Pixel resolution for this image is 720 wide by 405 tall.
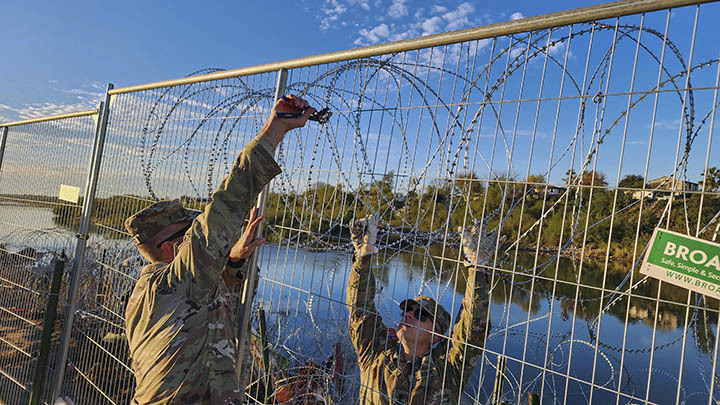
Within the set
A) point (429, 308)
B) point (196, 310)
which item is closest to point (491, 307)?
point (429, 308)

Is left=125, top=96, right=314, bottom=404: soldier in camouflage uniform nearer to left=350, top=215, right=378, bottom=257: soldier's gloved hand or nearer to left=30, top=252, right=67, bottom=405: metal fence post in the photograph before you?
left=350, top=215, right=378, bottom=257: soldier's gloved hand

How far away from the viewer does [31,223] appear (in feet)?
15.2

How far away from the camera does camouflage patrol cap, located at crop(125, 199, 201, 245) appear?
224 centimetres

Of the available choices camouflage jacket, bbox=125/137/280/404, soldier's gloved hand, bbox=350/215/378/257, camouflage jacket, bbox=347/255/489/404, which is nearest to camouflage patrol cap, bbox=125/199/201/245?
camouflage jacket, bbox=125/137/280/404

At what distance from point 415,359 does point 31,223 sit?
4.37m

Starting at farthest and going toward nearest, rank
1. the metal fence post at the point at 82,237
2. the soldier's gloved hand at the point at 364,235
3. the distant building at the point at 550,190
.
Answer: the metal fence post at the point at 82,237 → the soldier's gloved hand at the point at 364,235 → the distant building at the point at 550,190

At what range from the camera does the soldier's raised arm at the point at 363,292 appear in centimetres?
255

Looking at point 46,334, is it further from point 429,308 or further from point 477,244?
point 477,244

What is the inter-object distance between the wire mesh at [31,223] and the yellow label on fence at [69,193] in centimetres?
3

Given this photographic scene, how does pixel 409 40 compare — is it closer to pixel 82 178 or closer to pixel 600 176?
pixel 600 176

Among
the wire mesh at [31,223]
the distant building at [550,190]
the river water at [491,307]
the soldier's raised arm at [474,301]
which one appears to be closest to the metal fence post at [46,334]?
the wire mesh at [31,223]

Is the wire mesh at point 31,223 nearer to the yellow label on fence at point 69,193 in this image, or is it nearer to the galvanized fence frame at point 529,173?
the yellow label on fence at point 69,193

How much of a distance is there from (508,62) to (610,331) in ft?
43.8

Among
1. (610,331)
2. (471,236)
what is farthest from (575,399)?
(471,236)
